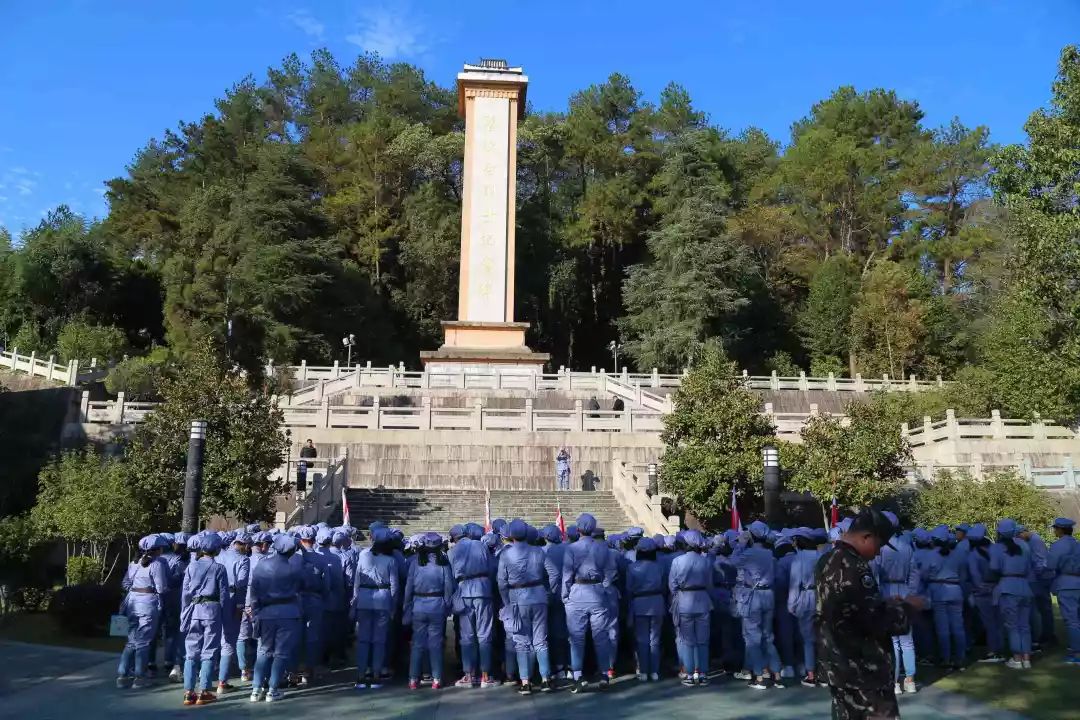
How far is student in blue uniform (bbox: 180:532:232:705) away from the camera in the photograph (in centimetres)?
695

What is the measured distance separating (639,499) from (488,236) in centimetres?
1637

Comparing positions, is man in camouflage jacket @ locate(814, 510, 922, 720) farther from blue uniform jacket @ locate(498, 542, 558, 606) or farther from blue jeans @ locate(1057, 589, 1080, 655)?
blue jeans @ locate(1057, 589, 1080, 655)

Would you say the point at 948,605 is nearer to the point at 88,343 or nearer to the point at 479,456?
the point at 479,456

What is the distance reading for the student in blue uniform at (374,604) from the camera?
7.36 meters

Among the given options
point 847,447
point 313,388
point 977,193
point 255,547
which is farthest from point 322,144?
point 255,547

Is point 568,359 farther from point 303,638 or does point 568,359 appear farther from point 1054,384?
point 303,638

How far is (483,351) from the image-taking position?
2850cm

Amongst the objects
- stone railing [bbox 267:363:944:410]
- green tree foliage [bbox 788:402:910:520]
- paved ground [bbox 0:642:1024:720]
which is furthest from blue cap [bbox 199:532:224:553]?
stone railing [bbox 267:363:944:410]

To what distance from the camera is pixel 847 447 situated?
15516 mm

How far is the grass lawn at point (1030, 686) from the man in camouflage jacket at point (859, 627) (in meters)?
3.64

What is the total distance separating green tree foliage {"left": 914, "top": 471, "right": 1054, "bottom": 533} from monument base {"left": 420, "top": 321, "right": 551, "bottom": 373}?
14.5 meters

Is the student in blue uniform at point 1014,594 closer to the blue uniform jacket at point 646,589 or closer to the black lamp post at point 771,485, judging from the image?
the blue uniform jacket at point 646,589

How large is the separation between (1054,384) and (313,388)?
2038 cm

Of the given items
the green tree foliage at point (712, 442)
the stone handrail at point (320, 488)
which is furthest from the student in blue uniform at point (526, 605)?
the green tree foliage at point (712, 442)
